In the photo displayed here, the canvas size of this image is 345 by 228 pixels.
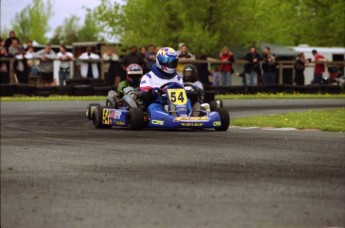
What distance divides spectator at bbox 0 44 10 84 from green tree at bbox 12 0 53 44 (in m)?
49.6

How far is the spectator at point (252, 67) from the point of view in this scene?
29.1m

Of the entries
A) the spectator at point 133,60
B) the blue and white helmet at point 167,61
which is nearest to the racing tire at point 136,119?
the blue and white helmet at point 167,61

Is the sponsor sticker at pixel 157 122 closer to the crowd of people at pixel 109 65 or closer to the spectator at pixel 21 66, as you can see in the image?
the crowd of people at pixel 109 65

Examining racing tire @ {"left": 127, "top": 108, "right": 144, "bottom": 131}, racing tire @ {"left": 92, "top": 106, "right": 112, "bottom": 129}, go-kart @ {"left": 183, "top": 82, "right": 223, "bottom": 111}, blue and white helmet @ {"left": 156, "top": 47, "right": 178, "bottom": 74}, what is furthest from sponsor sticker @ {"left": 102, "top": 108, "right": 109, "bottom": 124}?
go-kart @ {"left": 183, "top": 82, "right": 223, "bottom": 111}

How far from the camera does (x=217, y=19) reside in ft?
126

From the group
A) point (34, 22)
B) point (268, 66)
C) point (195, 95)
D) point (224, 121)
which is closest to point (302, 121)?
point (195, 95)

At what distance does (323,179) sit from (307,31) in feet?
118

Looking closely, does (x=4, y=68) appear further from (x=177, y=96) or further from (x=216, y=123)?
(x=216, y=123)

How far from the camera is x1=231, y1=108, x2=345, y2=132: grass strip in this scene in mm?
14367

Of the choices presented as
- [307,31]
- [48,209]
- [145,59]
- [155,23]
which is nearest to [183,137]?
[48,209]

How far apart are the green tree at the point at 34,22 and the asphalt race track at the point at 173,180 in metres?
65.6

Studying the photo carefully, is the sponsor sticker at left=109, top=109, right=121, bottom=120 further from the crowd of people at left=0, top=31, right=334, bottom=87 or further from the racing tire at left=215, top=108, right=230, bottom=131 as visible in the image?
the crowd of people at left=0, top=31, right=334, bottom=87

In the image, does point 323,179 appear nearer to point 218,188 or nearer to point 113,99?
point 218,188

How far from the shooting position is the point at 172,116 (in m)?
13.7
